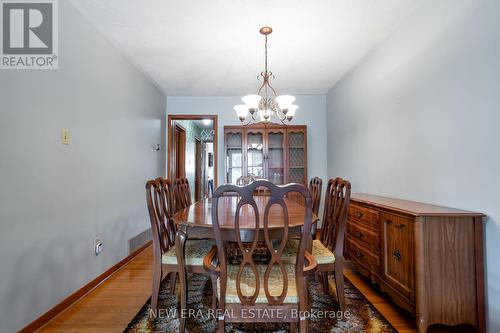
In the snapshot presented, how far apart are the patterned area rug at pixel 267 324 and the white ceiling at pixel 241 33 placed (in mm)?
2349

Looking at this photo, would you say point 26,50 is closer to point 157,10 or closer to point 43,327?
point 157,10

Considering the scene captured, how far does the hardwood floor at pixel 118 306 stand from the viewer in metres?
1.67

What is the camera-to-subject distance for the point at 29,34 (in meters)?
1.79

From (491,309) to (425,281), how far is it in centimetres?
38

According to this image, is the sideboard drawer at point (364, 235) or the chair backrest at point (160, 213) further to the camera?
Answer: the sideboard drawer at point (364, 235)

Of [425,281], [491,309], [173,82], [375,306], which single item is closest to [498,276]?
A: [491,309]

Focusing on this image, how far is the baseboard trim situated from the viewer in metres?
1.62

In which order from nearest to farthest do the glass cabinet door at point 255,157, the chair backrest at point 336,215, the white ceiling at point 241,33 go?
the chair backrest at point 336,215 → the white ceiling at point 241,33 → the glass cabinet door at point 255,157

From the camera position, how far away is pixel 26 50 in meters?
1.73

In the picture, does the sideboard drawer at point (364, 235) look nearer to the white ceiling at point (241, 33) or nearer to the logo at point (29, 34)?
the white ceiling at point (241, 33)

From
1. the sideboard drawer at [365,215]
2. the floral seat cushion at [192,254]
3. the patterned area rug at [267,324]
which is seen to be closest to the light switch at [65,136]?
the floral seat cushion at [192,254]

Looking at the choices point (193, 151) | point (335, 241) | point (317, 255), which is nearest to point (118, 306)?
point (317, 255)

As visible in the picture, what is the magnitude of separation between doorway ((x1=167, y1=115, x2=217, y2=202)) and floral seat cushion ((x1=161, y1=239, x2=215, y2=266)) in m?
2.18

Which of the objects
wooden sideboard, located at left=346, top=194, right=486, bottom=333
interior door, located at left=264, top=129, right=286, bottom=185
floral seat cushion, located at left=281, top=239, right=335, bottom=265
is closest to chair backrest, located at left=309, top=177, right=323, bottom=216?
floral seat cushion, located at left=281, top=239, right=335, bottom=265
